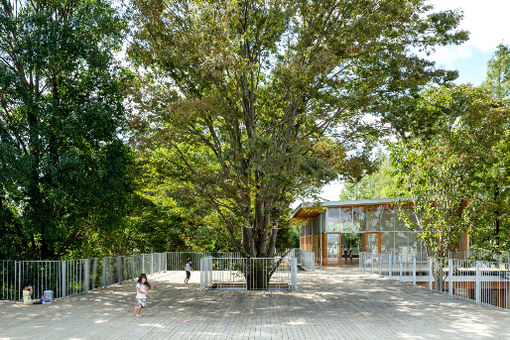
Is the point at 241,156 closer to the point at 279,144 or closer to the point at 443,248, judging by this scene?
the point at 279,144

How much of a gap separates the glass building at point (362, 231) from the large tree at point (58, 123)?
675 inches

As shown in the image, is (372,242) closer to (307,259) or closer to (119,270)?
(307,259)

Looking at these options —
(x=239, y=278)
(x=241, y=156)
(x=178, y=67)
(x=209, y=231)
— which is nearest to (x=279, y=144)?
(x=241, y=156)

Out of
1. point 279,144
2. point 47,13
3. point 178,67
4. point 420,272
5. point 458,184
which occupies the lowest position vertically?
point 420,272

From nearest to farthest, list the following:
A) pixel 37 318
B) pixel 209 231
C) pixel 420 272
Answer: pixel 37 318, pixel 420 272, pixel 209 231

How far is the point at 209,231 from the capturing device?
26.9 m

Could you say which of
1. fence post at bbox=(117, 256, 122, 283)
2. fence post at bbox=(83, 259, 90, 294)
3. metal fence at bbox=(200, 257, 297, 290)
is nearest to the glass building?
metal fence at bbox=(200, 257, 297, 290)

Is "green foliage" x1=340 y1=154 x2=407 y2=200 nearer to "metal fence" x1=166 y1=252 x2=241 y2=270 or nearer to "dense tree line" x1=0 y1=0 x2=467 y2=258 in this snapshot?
"metal fence" x1=166 y1=252 x2=241 y2=270

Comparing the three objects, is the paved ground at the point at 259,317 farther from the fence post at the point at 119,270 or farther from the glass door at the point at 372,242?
the glass door at the point at 372,242

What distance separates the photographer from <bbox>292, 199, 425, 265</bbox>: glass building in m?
31.9

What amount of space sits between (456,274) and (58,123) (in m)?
15.6

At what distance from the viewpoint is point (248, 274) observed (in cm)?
1795

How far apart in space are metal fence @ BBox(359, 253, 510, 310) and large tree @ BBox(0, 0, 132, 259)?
1194 cm

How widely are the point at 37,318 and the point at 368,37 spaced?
1142 cm
